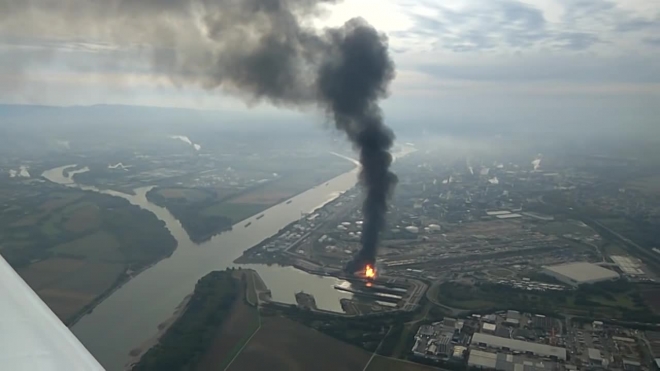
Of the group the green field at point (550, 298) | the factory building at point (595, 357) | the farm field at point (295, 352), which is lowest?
the farm field at point (295, 352)

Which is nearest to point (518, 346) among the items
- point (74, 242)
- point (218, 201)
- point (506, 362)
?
point (506, 362)

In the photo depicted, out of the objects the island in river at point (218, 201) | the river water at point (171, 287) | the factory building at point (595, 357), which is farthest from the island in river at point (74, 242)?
the factory building at point (595, 357)

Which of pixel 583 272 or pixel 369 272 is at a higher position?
pixel 583 272


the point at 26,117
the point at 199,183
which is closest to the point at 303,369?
the point at 199,183

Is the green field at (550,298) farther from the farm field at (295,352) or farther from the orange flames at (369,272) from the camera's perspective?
the farm field at (295,352)

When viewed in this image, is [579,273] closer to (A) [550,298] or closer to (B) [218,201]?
(A) [550,298]

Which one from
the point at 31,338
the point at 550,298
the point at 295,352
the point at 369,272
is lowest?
the point at 369,272

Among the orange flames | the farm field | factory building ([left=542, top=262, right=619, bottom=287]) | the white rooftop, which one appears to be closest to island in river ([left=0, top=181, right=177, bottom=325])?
the farm field
